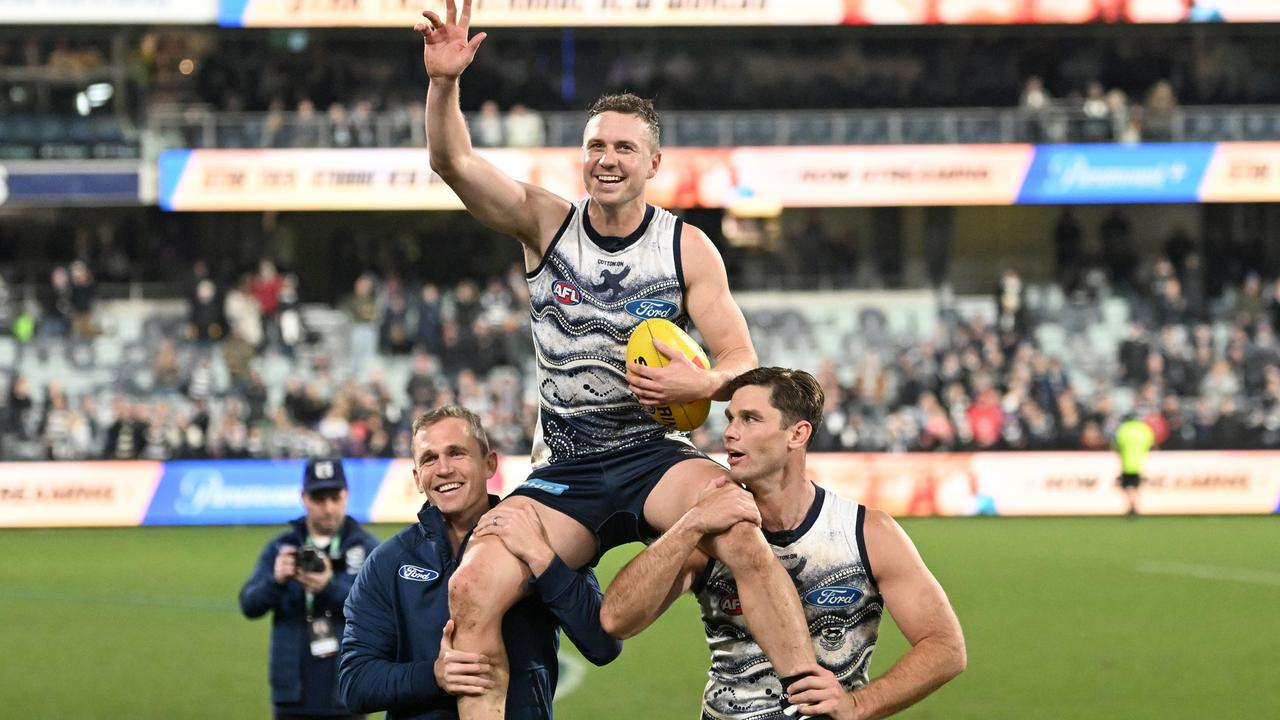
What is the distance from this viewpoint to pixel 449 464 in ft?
17.0

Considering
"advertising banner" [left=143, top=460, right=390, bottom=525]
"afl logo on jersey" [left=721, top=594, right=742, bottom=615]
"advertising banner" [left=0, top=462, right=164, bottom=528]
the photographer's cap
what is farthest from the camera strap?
"advertising banner" [left=0, top=462, right=164, bottom=528]

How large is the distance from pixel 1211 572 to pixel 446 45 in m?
14.1

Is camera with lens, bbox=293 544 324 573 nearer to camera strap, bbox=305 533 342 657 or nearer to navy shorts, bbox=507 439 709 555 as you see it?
camera strap, bbox=305 533 342 657

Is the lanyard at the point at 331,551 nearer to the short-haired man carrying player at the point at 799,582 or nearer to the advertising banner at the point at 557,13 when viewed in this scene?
the short-haired man carrying player at the point at 799,582

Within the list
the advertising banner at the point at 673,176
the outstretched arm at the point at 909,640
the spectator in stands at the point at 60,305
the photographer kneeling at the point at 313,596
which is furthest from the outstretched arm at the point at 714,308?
the spectator in stands at the point at 60,305

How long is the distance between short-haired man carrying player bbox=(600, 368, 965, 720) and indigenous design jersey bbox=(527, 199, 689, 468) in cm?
48

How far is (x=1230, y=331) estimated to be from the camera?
89.5 feet

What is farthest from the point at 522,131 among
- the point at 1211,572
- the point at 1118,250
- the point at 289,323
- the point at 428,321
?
the point at 1211,572

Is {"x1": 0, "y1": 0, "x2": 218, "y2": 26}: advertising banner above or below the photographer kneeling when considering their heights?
above

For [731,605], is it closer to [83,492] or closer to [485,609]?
[485,609]

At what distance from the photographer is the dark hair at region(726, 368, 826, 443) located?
17.0ft

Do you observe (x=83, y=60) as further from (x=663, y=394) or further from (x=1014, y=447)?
(x=663, y=394)

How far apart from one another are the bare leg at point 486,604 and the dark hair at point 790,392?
90 centimetres

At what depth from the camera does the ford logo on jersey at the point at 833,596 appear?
17.3 feet
